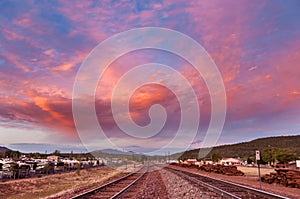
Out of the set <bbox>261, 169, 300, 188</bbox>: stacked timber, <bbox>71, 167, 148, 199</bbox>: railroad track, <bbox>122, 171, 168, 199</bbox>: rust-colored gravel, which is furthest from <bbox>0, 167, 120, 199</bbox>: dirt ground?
<bbox>261, 169, 300, 188</bbox>: stacked timber

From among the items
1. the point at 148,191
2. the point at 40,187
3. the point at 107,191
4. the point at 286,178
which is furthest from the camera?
the point at 40,187

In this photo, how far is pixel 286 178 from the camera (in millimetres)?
28391

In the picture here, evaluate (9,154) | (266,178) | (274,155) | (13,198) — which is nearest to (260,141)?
(274,155)

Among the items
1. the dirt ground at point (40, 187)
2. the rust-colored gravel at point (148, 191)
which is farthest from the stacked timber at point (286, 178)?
the dirt ground at point (40, 187)

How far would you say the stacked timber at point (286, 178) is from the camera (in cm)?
2652

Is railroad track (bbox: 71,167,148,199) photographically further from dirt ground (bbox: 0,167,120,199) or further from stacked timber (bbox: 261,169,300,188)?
stacked timber (bbox: 261,169,300,188)

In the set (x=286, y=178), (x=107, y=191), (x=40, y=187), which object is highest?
(x=286, y=178)

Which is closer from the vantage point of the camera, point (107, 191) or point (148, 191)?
point (148, 191)

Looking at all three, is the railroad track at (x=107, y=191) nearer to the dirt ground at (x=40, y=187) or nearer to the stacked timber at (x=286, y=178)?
the dirt ground at (x=40, y=187)

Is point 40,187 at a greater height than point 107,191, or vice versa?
point 107,191

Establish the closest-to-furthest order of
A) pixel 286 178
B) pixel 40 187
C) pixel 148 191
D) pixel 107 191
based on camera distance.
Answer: pixel 148 191 → pixel 107 191 → pixel 286 178 → pixel 40 187

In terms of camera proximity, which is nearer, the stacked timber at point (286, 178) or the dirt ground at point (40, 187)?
the dirt ground at point (40, 187)

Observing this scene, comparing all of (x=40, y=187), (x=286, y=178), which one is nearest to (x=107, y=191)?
(x=40, y=187)

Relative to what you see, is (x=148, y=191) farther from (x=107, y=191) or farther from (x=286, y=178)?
(x=286, y=178)
